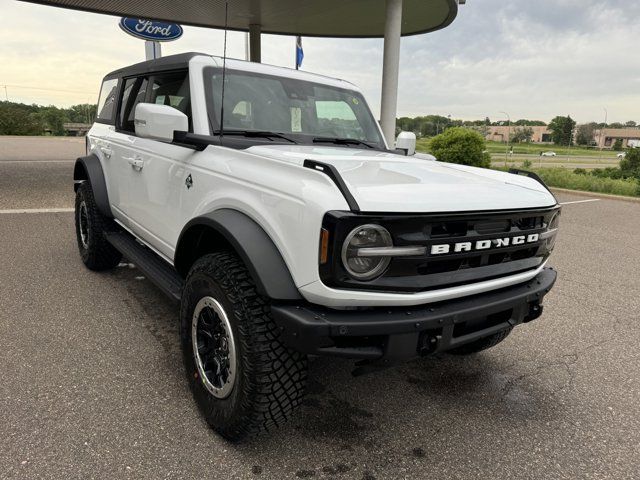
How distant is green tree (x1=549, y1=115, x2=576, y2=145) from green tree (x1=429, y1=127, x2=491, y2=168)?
8249cm

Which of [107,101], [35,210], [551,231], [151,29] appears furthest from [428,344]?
[151,29]

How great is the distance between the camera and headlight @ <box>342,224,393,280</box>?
1814mm

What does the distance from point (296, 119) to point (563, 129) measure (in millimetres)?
103937

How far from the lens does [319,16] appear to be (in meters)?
14.7

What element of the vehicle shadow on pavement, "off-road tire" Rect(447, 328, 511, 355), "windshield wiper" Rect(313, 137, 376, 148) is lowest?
the vehicle shadow on pavement

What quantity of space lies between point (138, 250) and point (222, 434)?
1968 millimetres

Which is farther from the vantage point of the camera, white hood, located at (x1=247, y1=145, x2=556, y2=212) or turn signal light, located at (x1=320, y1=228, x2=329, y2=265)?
white hood, located at (x1=247, y1=145, x2=556, y2=212)

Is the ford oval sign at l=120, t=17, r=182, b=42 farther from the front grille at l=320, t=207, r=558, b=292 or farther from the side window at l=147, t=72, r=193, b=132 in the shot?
the front grille at l=320, t=207, r=558, b=292

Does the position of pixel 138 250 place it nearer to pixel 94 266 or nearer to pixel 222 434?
pixel 94 266

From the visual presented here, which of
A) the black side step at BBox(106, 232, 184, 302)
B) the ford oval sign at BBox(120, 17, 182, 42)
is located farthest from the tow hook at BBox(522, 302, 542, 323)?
the ford oval sign at BBox(120, 17, 182, 42)

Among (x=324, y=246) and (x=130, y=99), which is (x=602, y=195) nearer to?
(x=130, y=99)

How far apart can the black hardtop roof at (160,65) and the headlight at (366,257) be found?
195 cm

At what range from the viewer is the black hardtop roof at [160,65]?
10.2 feet

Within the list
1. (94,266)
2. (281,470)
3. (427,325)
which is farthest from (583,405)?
(94,266)
